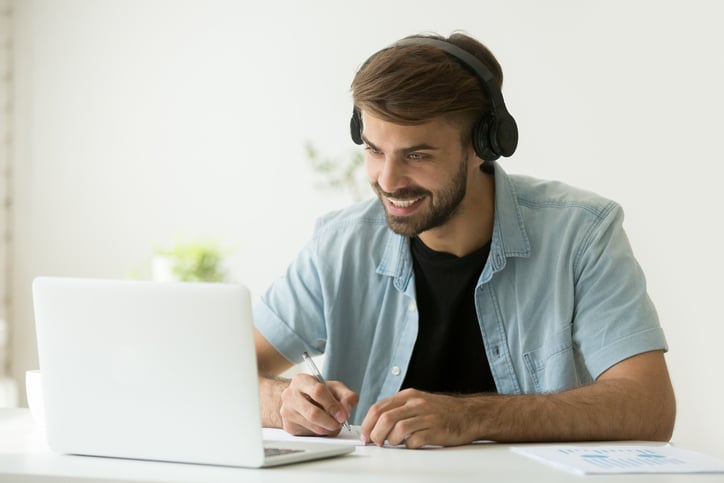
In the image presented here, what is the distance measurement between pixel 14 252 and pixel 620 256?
11.6 feet

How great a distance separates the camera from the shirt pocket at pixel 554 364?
67.7 inches

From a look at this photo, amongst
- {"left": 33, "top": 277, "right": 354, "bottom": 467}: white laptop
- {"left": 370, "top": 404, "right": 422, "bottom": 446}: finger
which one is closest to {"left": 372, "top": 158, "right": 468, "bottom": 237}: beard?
{"left": 370, "top": 404, "right": 422, "bottom": 446}: finger

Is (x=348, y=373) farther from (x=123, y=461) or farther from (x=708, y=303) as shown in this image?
(x=708, y=303)

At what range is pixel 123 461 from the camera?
3.82 ft

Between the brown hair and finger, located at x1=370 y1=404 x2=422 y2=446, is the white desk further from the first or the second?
the brown hair

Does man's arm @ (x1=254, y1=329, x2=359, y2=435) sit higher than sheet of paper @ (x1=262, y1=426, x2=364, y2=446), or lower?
higher

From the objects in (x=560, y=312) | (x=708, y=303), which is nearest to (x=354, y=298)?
(x=560, y=312)

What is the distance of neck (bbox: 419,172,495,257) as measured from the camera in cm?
187

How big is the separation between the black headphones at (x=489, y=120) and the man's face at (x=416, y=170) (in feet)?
0.14

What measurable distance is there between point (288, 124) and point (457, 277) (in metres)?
2.44

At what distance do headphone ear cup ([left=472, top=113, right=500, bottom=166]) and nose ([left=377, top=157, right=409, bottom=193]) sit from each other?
0.48ft

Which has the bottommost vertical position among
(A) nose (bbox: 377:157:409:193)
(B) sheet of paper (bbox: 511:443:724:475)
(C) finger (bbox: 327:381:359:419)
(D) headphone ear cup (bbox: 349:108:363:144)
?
(B) sheet of paper (bbox: 511:443:724:475)

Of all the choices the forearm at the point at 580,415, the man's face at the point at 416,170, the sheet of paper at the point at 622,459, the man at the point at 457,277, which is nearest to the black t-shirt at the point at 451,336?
the man at the point at 457,277

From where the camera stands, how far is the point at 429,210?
1.78 metres
